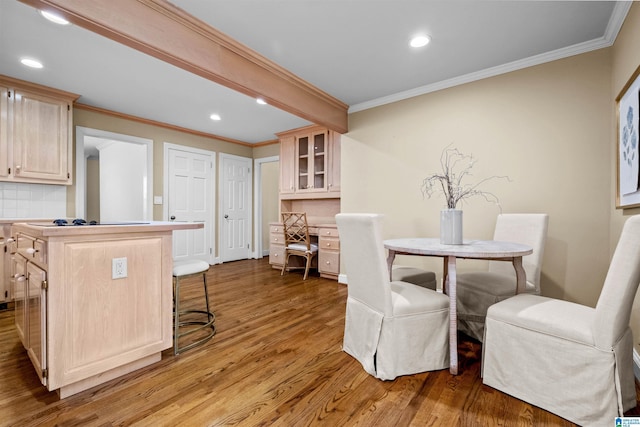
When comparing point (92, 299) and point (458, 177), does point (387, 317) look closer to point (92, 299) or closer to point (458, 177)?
point (92, 299)

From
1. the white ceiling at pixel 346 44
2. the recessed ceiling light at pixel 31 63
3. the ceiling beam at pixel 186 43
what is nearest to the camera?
the ceiling beam at pixel 186 43

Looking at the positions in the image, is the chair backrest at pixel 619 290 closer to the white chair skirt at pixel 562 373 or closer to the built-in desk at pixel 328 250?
the white chair skirt at pixel 562 373

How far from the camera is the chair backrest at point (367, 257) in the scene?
1614 mm

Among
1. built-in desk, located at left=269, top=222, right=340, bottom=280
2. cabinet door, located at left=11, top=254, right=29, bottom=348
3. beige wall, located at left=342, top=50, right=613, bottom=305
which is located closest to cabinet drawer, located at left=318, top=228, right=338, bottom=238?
built-in desk, located at left=269, top=222, right=340, bottom=280

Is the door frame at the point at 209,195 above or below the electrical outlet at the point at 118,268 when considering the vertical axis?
above

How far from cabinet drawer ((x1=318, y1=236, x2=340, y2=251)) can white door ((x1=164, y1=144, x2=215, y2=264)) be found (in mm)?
2250

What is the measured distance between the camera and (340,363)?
183 centimetres

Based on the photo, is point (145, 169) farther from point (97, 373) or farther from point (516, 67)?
point (516, 67)

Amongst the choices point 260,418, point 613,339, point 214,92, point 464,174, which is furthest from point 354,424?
point 214,92

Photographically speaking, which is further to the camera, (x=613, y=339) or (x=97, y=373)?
(x=97, y=373)

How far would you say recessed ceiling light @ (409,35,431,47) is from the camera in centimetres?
225

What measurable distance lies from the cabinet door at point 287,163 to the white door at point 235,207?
121 centimetres

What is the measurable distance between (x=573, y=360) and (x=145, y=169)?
511 centimetres

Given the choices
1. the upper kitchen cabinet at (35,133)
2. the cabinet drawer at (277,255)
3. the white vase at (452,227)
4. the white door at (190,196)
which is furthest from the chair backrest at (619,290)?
the white door at (190,196)
